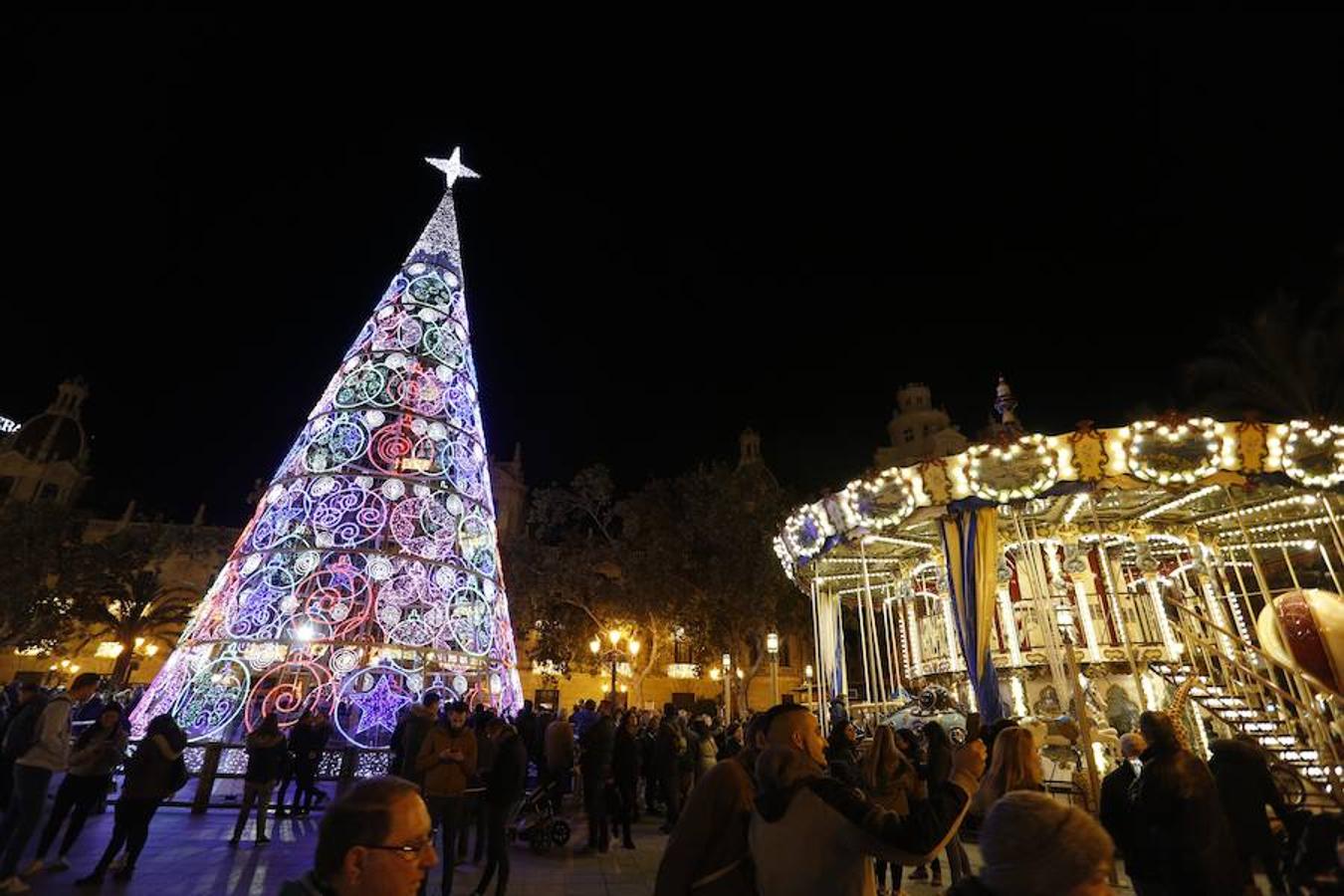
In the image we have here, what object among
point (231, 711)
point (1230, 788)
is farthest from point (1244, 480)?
point (231, 711)

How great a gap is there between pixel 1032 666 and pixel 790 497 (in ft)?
52.1

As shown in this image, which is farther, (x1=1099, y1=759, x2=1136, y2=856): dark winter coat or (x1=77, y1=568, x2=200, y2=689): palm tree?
(x1=77, y1=568, x2=200, y2=689): palm tree

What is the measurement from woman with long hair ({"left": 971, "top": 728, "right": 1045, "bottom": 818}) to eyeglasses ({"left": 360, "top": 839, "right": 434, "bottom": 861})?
4111 mm

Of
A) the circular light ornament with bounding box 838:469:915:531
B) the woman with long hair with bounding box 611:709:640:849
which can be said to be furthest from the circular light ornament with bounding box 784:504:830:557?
the woman with long hair with bounding box 611:709:640:849

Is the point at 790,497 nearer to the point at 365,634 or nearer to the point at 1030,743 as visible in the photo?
the point at 365,634

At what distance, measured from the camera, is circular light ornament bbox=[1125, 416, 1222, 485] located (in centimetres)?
948

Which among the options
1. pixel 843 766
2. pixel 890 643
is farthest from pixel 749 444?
pixel 843 766

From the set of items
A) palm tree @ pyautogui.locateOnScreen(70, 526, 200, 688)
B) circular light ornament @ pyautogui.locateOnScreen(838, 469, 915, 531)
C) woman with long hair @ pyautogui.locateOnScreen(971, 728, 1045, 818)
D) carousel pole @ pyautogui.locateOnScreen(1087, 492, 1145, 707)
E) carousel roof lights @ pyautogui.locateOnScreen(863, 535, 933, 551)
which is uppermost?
palm tree @ pyautogui.locateOnScreen(70, 526, 200, 688)

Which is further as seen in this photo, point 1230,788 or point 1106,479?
point 1106,479

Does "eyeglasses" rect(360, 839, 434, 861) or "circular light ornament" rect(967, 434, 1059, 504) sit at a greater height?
"circular light ornament" rect(967, 434, 1059, 504)

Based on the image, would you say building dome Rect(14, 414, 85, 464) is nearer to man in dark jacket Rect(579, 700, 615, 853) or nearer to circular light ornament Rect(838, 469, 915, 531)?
man in dark jacket Rect(579, 700, 615, 853)

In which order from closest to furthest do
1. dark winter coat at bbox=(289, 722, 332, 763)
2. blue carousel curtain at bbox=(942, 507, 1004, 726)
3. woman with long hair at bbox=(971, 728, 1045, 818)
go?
woman with long hair at bbox=(971, 728, 1045, 818), dark winter coat at bbox=(289, 722, 332, 763), blue carousel curtain at bbox=(942, 507, 1004, 726)

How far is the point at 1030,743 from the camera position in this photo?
450cm

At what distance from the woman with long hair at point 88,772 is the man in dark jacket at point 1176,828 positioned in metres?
8.49
